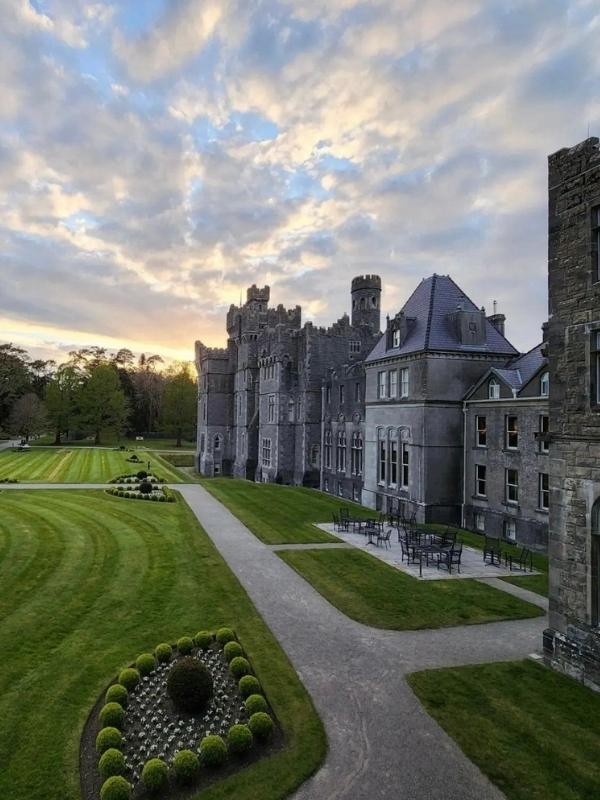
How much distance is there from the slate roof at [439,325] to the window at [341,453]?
10957mm

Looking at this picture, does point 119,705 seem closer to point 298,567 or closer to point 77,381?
point 298,567

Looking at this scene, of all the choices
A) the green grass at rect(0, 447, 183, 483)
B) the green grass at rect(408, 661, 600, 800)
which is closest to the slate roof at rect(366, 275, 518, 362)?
the green grass at rect(408, 661, 600, 800)

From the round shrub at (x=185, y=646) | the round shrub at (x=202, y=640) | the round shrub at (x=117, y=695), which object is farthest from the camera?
the round shrub at (x=202, y=640)

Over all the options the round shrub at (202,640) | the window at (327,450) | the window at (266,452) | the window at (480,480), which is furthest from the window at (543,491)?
the window at (266,452)

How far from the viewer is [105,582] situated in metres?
18.9

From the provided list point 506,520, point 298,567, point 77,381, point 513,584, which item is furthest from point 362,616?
point 77,381

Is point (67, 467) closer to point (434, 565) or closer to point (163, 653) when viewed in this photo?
point (434, 565)

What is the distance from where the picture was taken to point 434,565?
73.5 ft

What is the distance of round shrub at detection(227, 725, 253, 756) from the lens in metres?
9.62

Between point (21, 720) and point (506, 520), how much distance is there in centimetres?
2443

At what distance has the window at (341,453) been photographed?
44.0m

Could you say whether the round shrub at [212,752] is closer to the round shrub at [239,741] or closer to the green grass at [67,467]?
the round shrub at [239,741]

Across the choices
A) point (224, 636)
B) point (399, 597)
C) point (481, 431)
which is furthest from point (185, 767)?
point (481, 431)

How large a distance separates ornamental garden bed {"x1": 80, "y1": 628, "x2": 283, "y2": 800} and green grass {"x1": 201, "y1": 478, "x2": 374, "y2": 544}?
1423 centimetres
